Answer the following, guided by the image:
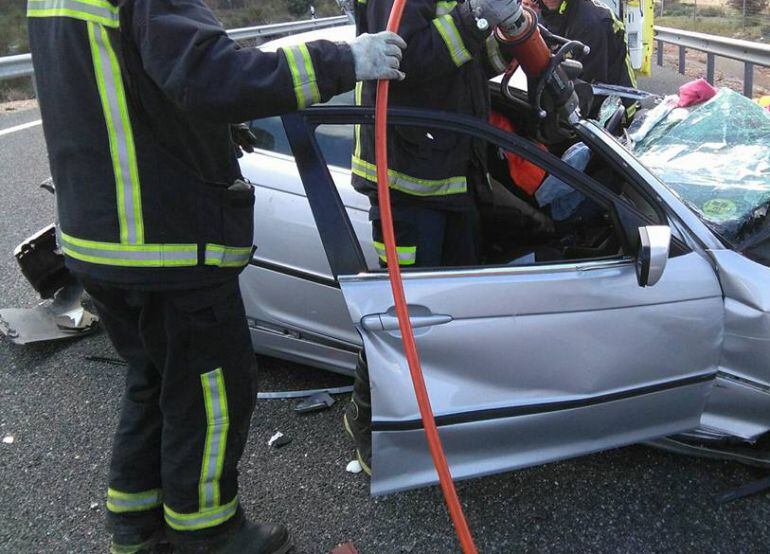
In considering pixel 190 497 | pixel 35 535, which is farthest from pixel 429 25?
pixel 35 535

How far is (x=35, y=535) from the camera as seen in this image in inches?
86.4

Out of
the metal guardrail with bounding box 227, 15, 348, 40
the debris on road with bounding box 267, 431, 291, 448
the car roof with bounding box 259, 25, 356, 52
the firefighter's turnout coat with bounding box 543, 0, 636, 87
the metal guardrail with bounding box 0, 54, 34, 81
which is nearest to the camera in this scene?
the debris on road with bounding box 267, 431, 291, 448

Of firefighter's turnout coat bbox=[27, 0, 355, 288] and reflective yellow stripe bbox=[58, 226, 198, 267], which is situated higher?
firefighter's turnout coat bbox=[27, 0, 355, 288]

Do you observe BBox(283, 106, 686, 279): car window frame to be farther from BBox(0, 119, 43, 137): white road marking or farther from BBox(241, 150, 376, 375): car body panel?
BBox(0, 119, 43, 137): white road marking

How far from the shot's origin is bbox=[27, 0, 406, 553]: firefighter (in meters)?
1.50

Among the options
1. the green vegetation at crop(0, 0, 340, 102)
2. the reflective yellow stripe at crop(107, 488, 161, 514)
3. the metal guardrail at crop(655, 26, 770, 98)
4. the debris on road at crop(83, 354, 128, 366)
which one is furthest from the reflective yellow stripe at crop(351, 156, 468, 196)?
the green vegetation at crop(0, 0, 340, 102)

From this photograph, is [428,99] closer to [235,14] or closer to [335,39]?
[335,39]

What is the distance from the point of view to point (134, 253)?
1661 mm

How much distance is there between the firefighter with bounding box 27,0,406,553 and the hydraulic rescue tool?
22 centimetres

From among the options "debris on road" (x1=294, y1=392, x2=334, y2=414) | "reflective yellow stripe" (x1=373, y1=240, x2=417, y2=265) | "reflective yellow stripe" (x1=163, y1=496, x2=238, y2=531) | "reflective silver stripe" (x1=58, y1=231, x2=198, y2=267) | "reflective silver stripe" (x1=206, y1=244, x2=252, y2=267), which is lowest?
"debris on road" (x1=294, y1=392, x2=334, y2=414)

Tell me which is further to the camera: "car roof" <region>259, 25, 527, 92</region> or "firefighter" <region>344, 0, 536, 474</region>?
"car roof" <region>259, 25, 527, 92</region>

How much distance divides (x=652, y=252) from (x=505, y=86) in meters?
1.01

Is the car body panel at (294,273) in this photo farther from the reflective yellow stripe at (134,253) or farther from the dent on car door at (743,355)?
the dent on car door at (743,355)

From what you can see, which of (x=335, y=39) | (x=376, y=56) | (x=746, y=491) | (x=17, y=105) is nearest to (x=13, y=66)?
(x=335, y=39)
